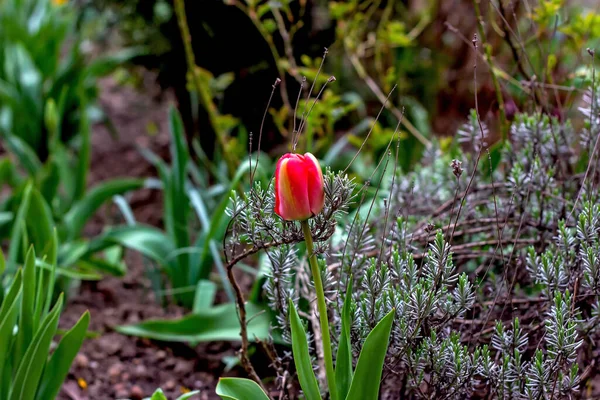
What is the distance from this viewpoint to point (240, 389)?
106 cm

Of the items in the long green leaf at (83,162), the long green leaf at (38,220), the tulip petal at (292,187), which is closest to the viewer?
the tulip petal at (292,187)

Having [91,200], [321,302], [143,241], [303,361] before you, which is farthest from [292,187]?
[91,200]

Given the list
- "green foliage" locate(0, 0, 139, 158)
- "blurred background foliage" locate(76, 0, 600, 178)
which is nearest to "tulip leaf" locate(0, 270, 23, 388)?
"blurred background foliage" locate(76, 0, 600, 178)

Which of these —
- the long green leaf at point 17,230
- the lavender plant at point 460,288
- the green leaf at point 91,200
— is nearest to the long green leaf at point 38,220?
the long green leaf at point 17,230

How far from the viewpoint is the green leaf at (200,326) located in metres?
1.69

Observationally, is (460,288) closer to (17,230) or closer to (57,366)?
(57,366)

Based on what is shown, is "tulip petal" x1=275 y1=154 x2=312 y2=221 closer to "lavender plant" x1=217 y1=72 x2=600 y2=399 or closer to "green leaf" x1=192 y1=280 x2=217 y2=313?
"lavender plant" x1=217 y1=72 x2=600 y2=399

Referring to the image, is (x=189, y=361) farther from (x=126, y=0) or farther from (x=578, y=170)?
(x=126, y=0)

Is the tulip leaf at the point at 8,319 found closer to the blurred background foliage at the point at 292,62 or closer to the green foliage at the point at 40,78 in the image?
the blurred background foliage at the point at 292,62

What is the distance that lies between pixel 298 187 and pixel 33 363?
25.0 inches

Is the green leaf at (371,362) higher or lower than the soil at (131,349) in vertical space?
higher

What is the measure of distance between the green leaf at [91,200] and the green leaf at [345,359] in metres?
1.33

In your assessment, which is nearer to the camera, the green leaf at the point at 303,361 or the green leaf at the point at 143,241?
the green leaf at the point at 303,361

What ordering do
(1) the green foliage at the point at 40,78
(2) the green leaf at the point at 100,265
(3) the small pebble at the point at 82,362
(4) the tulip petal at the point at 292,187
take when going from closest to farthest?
1. (4) the tulip petal at the point at 292,187
2. (3) the small pebble at the point at 82,362
3. (2) the green leaf at the point at 100,265
4. (1) the green foliage at the point at 40,78
